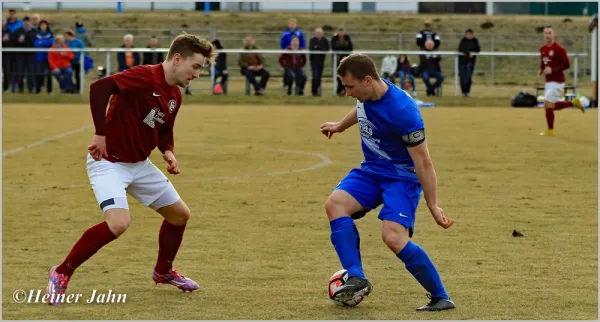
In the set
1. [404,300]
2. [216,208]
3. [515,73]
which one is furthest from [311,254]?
[515,73]

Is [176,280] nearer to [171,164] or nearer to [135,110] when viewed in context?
[171,164]

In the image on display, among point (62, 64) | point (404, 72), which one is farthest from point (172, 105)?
point (404, 72)

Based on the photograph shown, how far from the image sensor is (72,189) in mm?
12336

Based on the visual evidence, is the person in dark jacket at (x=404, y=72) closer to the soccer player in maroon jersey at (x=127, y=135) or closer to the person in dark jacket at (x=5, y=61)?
the person in dark jacket at (x=5, y=61)

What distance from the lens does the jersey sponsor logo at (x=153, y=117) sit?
7051mm

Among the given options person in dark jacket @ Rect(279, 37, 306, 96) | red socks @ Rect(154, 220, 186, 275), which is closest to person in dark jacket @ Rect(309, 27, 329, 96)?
person in dark jacket @ Rect(279, 37, 306, 96)

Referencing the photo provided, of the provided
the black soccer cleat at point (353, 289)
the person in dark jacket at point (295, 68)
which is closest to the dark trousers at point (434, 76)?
the person in dark jacket at point (295, 68)

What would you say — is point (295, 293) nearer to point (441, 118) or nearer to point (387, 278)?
point (387, 278)

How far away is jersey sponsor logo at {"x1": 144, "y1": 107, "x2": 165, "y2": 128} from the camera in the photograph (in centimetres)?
705

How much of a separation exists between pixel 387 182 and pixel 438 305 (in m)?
0.84

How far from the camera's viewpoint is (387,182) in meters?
6.96

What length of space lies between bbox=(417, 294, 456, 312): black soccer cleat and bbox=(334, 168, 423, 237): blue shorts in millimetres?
453

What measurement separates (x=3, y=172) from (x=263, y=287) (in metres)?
7.29

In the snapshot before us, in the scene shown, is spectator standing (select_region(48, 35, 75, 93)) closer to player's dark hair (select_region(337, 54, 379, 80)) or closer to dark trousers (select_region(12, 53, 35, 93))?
dark trousers (select_region(12, 53, 35, 93))
